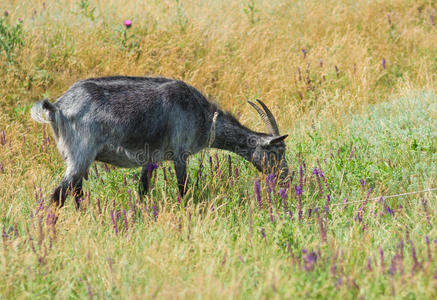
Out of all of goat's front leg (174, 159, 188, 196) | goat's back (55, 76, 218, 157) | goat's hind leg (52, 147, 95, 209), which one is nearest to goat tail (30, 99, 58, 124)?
goat's back (55, 76, 218, 157)

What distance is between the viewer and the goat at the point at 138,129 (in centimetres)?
520

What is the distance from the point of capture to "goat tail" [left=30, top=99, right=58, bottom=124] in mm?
5109

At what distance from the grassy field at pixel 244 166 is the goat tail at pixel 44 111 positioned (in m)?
0.71

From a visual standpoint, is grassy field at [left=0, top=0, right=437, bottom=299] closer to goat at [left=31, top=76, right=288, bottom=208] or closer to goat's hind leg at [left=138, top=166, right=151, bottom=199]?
goat's hind leg at [left=138, top=166, right=151, bottom=199]

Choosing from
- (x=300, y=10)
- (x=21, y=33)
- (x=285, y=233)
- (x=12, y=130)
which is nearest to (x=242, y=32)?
(x=300, y=10)

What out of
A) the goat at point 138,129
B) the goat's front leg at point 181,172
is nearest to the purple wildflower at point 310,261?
the goat at point 138,129

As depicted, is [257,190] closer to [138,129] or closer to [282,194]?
[282,194]

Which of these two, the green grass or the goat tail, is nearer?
the green grass

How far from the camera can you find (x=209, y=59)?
934cm

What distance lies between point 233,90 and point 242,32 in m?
1.67

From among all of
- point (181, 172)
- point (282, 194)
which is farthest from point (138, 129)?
point (282, 194)

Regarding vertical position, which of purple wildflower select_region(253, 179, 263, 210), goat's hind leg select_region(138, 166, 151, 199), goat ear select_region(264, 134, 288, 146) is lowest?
goat's hind leg select_region(138, 166, 151, 199)

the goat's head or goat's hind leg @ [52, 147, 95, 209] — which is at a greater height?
the goat's head

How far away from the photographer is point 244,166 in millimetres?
6707
